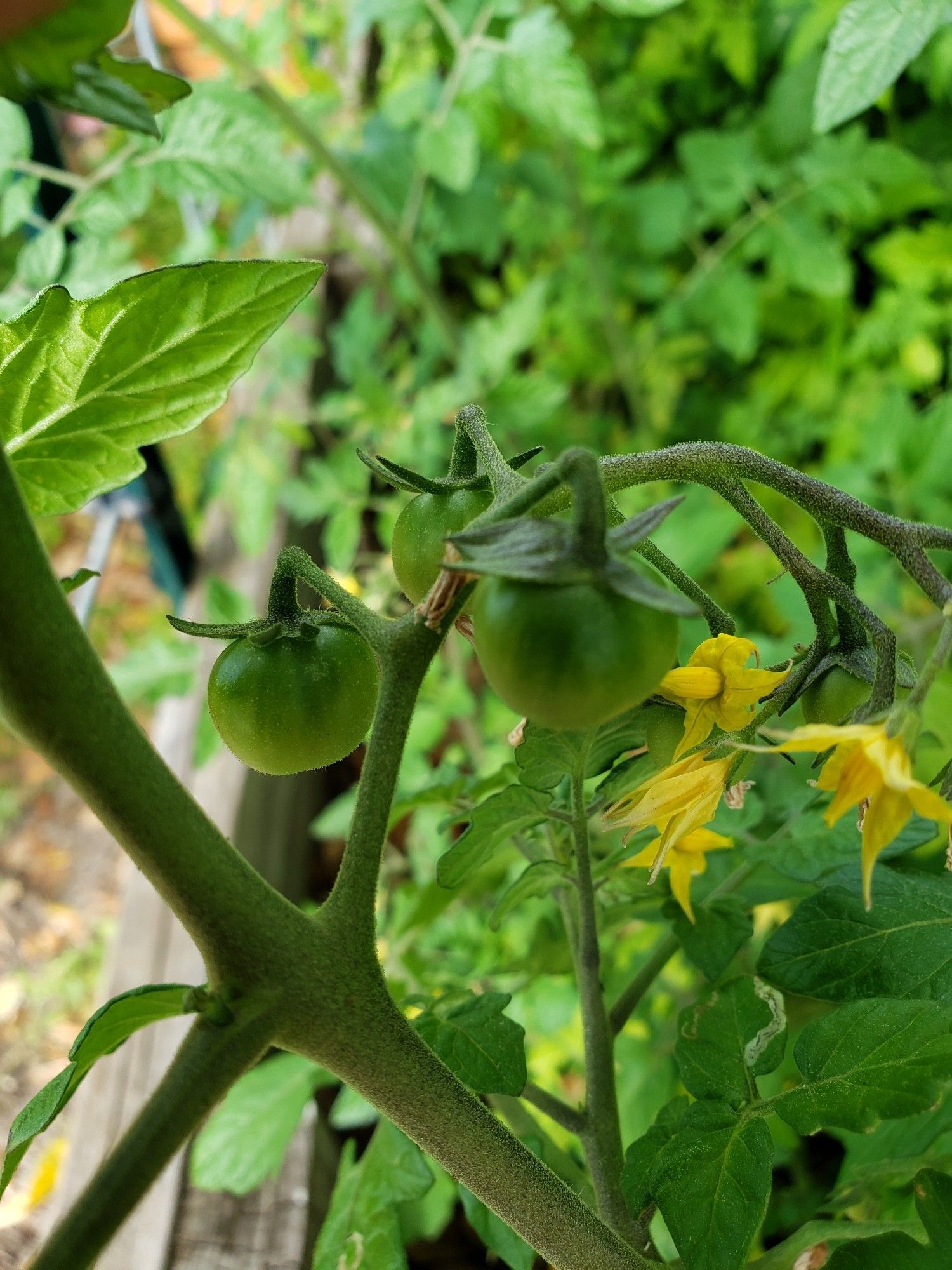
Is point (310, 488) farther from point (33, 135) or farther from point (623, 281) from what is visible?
point (623, 281)

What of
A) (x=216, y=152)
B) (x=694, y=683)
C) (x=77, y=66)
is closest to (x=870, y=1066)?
(x=694, y=683)

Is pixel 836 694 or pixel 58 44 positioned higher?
pixel 58 44

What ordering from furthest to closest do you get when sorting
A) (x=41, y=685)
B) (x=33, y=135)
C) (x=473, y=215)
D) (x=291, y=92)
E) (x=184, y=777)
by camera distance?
(x=291, y=92)
(x=473, y=215)
(x=184, y=777)
(x=33, y=135)
(x=41, y=685)

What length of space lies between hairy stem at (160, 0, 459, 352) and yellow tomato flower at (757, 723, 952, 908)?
1.09 m

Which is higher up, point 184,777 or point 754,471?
point 754,471

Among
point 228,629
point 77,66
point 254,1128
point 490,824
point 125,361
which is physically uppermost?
point 77,66

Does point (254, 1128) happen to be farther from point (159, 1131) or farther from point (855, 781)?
point (855, 781)

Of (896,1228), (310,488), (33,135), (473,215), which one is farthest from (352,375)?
(896,1228)

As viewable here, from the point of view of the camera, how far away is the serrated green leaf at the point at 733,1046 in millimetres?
427

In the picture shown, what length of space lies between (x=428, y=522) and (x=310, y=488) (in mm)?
995

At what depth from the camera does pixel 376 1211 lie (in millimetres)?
517

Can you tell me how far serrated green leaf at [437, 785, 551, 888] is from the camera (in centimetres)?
45

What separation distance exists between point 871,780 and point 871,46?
0.46m

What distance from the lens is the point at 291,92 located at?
1.93 meters
